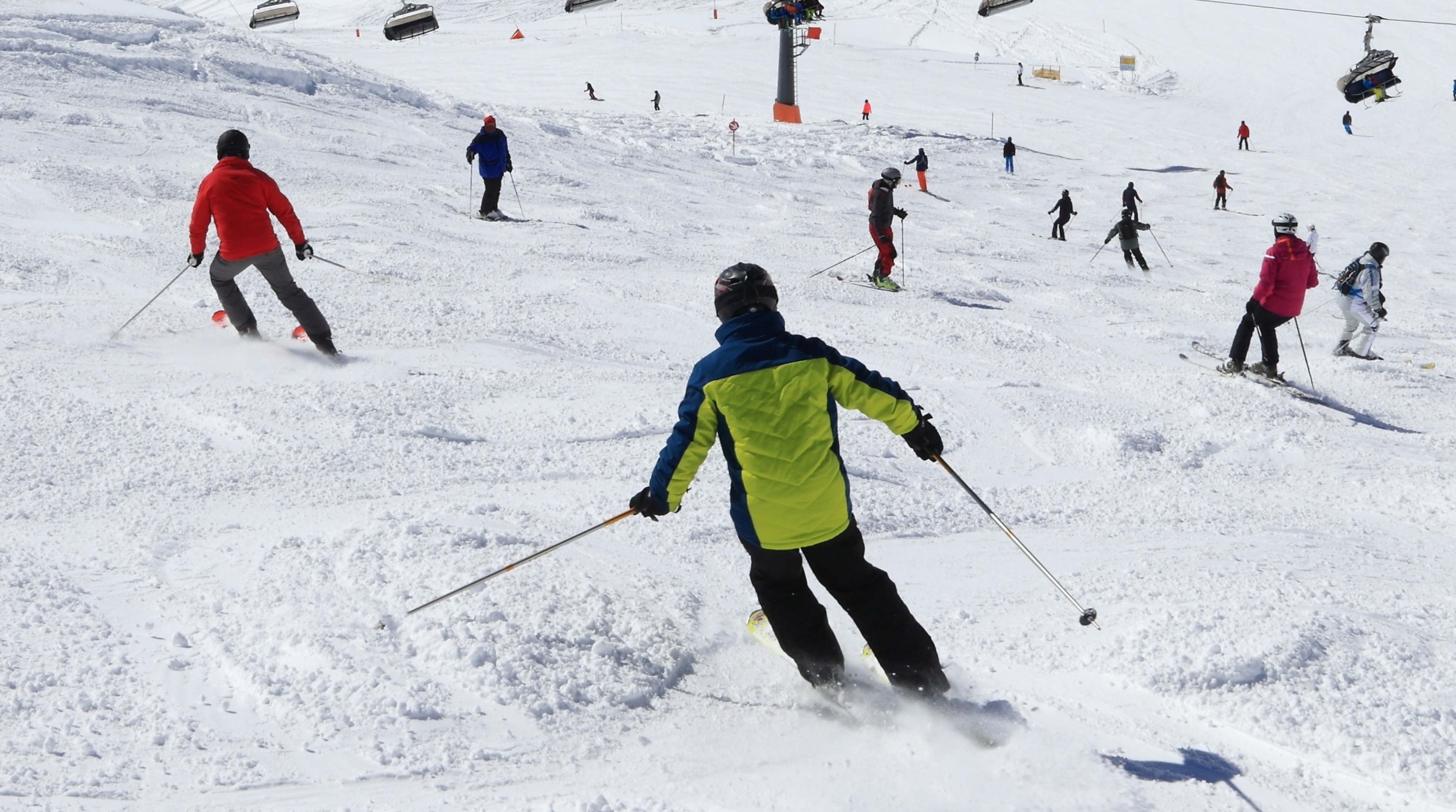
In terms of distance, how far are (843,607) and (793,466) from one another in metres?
0.55

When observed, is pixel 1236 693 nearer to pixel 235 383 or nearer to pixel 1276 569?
pixel 1276 569

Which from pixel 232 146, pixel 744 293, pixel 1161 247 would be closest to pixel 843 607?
pixel 744 293

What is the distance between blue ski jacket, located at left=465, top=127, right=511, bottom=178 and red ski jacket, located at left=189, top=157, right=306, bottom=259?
252 inches

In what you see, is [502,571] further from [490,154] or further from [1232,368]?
[490,154]

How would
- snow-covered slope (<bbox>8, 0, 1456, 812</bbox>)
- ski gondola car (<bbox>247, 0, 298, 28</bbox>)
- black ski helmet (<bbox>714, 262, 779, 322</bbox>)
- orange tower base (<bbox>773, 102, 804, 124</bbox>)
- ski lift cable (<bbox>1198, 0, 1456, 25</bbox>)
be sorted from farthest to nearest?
ski lift cable (<bbox>1198, 0, 1456, 25</bbox>)
orange tower base (<bbox>773, 102, 804, 124</bbox>)
ski gondola car (<bbox>247, 0, 298, 28</bbox>)
black ski helmet (<bbox>714, 262, 779, 322</bbox>)
snow-covered slope (<bbox>8, 0, 1456, 812</bbox>)

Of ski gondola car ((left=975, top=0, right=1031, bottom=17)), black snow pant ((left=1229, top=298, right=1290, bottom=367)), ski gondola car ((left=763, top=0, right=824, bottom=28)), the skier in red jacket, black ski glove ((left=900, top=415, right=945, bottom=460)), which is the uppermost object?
ski gondola car ((left=763, top=0, right=824, bottom=28))

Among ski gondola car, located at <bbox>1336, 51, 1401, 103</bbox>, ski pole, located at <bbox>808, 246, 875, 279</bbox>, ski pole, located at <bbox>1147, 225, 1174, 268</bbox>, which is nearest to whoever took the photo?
ski pole, located at <bbox>808, 246, 875, 279</bbox>

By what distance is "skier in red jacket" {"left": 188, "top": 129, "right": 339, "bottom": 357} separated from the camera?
20.9 ft

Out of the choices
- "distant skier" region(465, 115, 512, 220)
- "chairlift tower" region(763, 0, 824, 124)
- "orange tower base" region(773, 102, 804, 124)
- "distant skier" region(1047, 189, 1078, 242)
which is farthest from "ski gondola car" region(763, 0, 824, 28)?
"distant skier" region(465, 115, 512, 220)

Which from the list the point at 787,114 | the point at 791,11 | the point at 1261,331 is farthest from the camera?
the point at 791,11

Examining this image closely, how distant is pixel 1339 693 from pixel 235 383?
587cm

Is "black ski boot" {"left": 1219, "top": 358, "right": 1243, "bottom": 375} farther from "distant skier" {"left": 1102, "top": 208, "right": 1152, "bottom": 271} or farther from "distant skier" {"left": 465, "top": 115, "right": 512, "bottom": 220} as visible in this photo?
"distant skier" {"left": 465, "top": 115, "right": 512, "bottom": 220}

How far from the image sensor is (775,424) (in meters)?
3.05

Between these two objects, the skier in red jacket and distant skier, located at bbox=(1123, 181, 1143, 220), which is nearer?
the skier in red jacket
